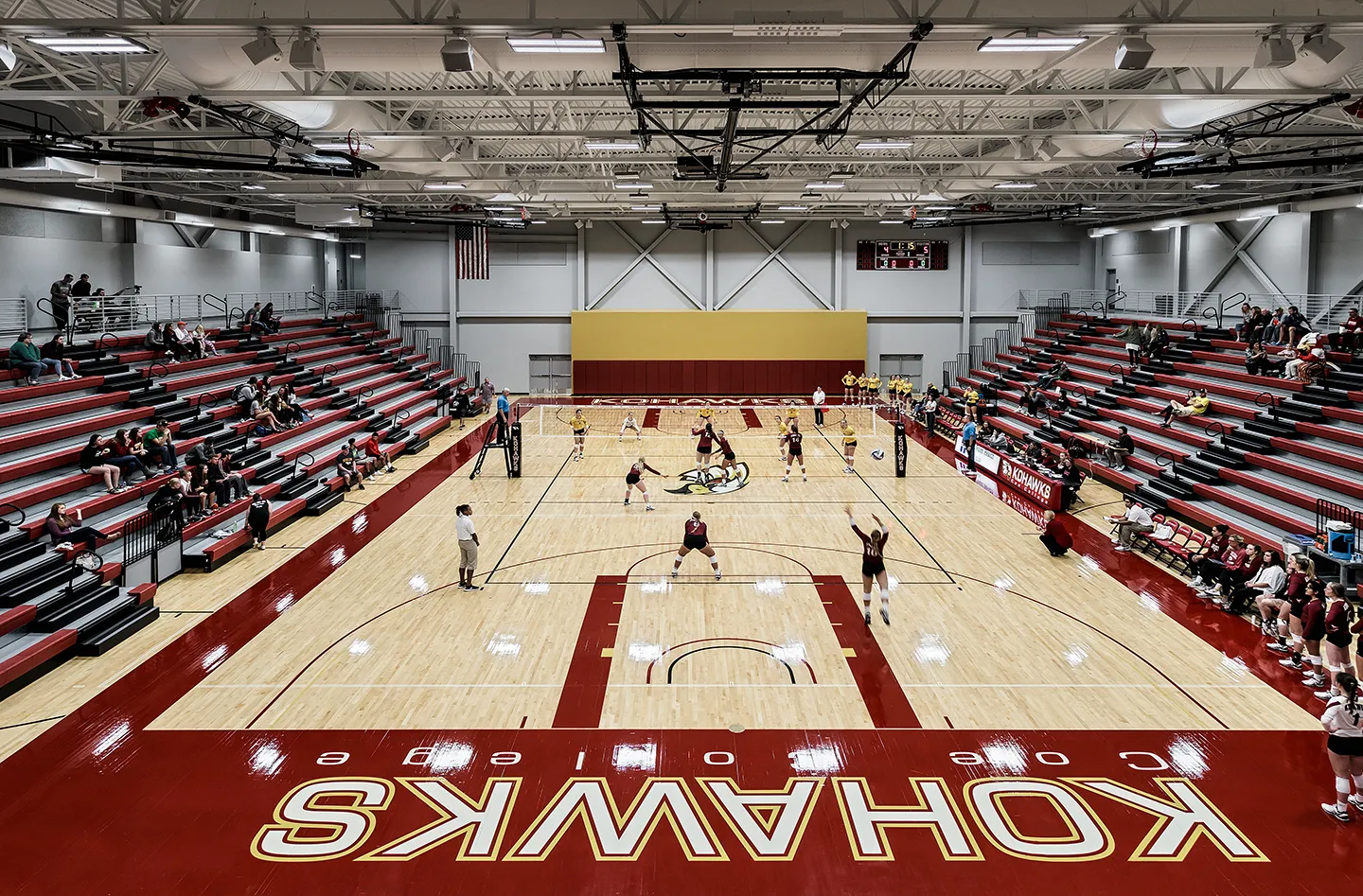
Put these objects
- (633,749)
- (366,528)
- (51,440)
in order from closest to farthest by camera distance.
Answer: (633,749) → (51,440) → (366,528)

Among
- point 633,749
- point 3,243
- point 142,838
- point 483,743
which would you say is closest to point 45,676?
point 142,838

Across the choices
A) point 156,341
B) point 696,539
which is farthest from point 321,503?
point 696,539

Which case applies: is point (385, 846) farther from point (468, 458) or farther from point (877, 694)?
point (468, 458)

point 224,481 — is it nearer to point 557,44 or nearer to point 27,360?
point 27,360

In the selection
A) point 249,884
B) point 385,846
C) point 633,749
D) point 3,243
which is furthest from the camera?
point 3,243

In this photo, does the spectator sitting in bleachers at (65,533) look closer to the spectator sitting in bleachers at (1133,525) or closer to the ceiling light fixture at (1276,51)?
the ceiling light fixture at (1276,51)

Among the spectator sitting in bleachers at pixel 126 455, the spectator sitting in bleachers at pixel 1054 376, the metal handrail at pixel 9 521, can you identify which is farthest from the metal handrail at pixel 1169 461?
the metal handrail at pixel 9 521

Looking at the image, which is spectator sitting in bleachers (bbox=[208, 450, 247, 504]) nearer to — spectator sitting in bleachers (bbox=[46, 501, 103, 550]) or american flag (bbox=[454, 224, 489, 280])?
spectator sitting in bleachers (bbox=[46, 501, 103, 550])

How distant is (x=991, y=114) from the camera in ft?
74.5

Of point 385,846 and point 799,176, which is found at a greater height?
point 799,176

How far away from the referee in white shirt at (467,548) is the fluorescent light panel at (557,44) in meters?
7.27

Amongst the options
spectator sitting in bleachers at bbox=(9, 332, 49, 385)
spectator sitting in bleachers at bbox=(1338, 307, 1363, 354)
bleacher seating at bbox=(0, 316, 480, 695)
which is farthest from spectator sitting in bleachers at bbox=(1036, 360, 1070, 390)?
spectator sitting in bleachers at bbox=(9, 332, 49, 385)

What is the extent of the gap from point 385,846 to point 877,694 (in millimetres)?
6150

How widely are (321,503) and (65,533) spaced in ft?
23.5
